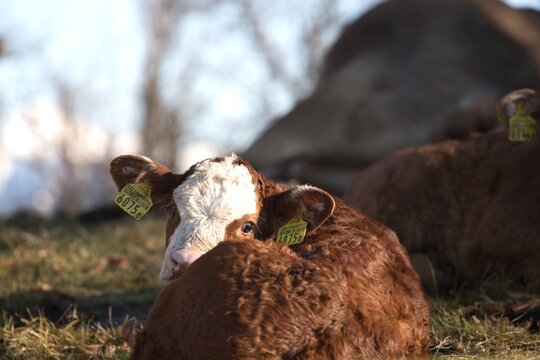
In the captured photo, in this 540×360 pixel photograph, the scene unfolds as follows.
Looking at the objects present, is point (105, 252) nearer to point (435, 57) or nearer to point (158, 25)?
point (435, 57)

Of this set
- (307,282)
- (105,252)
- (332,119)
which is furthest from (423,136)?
(307,282)

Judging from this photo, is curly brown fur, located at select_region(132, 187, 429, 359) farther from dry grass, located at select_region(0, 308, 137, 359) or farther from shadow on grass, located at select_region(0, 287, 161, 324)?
shadow on grass, located at select_region(0, 287, 161, 324)

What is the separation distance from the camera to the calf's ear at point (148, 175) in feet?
17.7

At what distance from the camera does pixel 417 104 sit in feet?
40.2

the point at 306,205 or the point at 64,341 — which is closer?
the point at 306,205

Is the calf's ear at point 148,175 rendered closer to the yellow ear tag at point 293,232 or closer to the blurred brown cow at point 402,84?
the yellow ear tag at point 293,232

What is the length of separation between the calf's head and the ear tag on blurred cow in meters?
0.17

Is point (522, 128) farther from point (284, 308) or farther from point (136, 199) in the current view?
point (284, 308)

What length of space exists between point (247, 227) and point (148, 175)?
0.85 meters

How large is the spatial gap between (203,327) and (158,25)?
25052 millimetres

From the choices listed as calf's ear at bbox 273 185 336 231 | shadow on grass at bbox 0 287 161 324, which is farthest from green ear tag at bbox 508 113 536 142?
shadow on grass at bbox 0 287 161 324

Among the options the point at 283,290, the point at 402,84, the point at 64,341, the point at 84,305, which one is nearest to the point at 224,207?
the point at 283,290

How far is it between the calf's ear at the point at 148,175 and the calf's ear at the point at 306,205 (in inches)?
24.3

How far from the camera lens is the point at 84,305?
6820 millimetres
